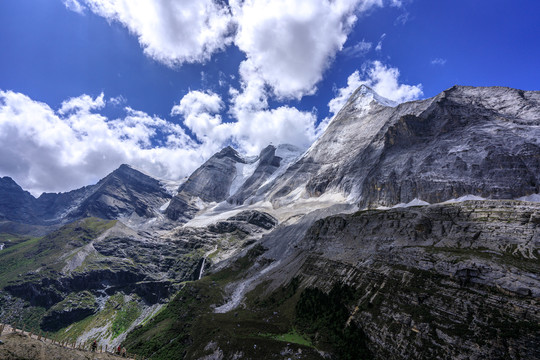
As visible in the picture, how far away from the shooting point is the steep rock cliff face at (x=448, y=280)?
103 ft

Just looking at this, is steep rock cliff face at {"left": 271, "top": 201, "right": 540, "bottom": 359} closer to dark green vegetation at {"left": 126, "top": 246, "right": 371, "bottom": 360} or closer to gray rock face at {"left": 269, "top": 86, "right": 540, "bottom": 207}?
dark green vegetation at {"left": 126, "top": 246, "right": 371, "bottom": 360}

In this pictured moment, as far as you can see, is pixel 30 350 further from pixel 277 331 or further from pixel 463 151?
pixel 463 151

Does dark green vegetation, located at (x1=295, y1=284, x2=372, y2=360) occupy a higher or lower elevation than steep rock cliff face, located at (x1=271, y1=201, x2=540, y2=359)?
lower

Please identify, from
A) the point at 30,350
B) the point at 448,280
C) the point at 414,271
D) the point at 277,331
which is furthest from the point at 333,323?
the point at 30,350

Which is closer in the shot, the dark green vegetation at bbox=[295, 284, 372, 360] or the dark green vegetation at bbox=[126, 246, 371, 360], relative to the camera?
the dark green vegetation at bbox=[295, 284, 372, 360]

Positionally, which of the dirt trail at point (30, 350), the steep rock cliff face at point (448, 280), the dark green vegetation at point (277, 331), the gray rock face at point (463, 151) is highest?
the gray rock face at point (463, 151)

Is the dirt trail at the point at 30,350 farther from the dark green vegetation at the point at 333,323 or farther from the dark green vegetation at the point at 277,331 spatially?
the dark green vegetation at the point at 333,323

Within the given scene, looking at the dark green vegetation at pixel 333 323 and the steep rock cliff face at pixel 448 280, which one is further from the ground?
the steep rock cliff face at pixel 448 280

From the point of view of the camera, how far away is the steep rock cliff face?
31266 millimetres

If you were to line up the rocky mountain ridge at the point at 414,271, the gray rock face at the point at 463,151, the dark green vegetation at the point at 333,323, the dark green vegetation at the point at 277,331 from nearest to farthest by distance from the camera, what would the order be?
1. the rocky mountain ridge at the point at 414,271
2. the dark green vegetation at the point at 333,323
3. the dark green vegetation at the point at 277,331
4. the gray rock face at the point at 463,151

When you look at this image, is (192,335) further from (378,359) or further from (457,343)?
(457,343)

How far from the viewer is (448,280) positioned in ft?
135

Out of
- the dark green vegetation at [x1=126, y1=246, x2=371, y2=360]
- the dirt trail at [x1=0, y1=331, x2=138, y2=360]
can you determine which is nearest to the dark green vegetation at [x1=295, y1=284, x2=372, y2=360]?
the dark green vegetation at [x1=126, y1=246, x2=371, y2=360]

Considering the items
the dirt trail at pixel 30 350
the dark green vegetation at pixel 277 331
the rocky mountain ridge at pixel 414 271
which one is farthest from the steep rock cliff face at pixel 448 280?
the dirt trail at pixel 30 350
